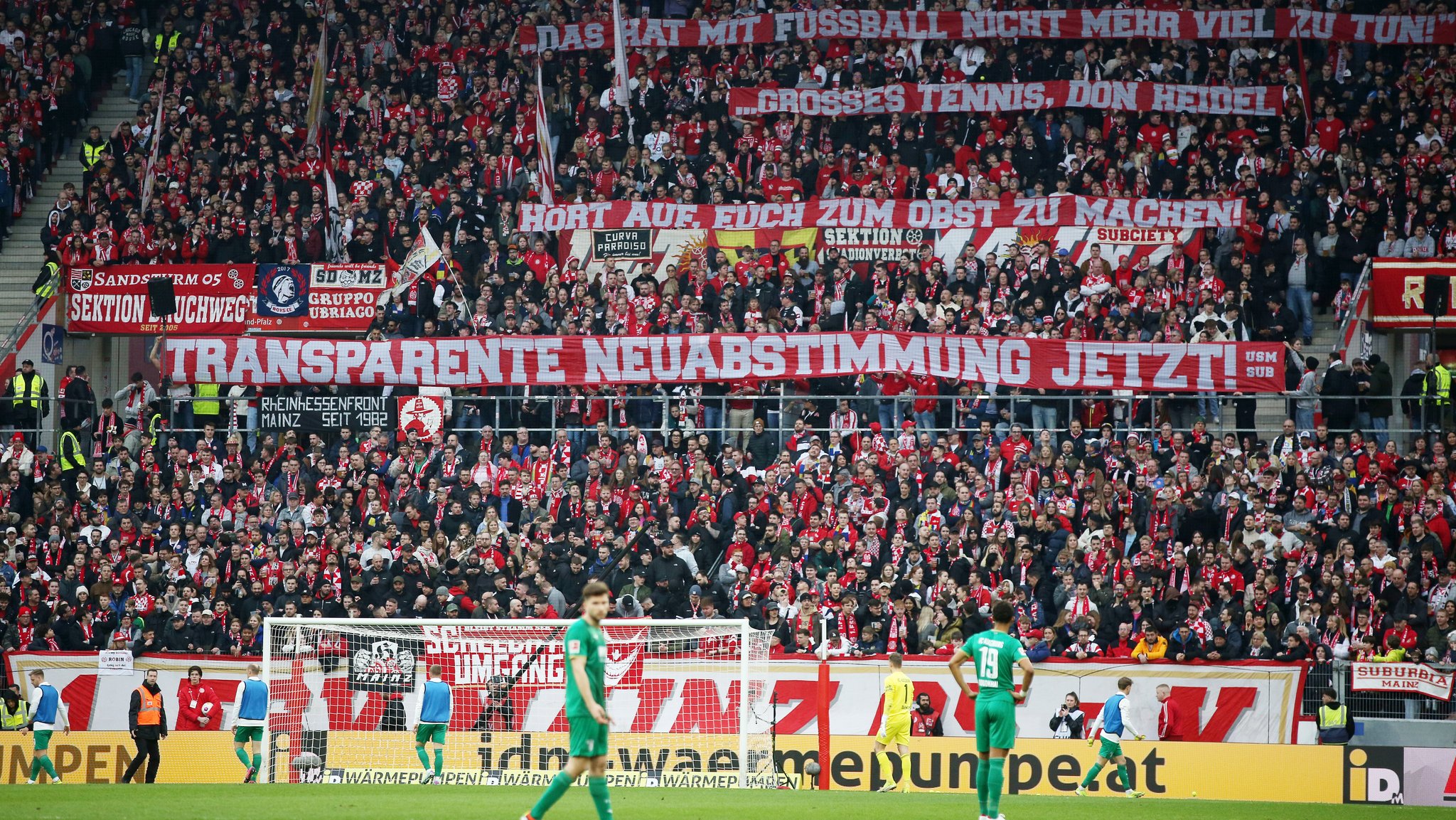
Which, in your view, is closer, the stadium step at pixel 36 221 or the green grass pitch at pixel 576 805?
the green grass pitch at pixel 576 805

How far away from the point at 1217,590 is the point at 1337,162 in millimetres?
9986

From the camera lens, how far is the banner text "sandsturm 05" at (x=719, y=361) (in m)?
26.0

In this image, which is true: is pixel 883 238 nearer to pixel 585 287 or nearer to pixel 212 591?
pixel 585 287

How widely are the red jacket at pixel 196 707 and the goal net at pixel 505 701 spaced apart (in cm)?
191

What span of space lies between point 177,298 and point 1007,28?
15.4 m

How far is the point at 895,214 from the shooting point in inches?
1158

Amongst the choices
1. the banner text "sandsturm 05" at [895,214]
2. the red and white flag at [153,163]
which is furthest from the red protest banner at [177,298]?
the banner text "sandsturm 05" at [895,214]

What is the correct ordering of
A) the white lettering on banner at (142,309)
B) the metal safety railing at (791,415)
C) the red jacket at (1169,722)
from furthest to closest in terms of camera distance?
the white lettering on banner at (142,309) < the metal safety railing at (791,415) < the red jacket at (1169,722)

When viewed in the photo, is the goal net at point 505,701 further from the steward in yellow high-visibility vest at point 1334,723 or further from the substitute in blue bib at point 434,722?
the steward in yellow high-visibility vest at point 1334,723

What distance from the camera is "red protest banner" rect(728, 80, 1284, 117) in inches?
1186

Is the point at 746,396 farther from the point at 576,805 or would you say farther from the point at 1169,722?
the point at 576,805

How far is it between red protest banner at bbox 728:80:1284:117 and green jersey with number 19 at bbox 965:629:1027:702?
1899 centimetres

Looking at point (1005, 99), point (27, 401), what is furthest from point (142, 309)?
point (1005, 99)

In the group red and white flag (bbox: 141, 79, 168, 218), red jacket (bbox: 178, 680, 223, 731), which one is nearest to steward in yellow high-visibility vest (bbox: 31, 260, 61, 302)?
red and white flag (bbox: 141, 79, 168, 218)
